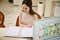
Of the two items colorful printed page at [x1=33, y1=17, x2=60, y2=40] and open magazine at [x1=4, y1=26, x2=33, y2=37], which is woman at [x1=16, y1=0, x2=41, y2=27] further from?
colorful printed page at [x1=33, y1=17, x2=60, y2=40]

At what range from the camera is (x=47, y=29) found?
2.72 ft

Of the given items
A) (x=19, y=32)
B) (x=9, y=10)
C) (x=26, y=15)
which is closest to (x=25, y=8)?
Answer: (x=26, y=15)

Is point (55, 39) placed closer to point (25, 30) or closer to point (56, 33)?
point (56, 33)

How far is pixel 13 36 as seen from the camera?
0.92 meters

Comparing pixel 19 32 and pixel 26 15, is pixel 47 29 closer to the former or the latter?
pixel 19 32

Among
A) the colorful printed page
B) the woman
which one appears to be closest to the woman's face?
the woman

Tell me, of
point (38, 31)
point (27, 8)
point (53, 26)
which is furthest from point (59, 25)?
point (27, 8)

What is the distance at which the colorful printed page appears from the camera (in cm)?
80

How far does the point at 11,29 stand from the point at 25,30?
0.10 m

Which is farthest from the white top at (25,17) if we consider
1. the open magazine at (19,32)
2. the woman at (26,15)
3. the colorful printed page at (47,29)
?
the colorful printed page at (47,29)

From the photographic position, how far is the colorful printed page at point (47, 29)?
2.63ft

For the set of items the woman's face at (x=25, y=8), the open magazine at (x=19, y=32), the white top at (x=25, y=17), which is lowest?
the open magazine at (x=19, y=32)

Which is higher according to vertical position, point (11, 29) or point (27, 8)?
point (27, 8)

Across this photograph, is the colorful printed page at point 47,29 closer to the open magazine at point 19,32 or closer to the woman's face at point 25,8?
the open magazine at point 19,32
